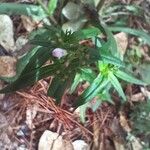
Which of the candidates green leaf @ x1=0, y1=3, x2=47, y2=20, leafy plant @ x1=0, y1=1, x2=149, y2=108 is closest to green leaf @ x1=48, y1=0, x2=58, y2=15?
green leaf @ x1=0, y1=3, x2=47, y2=20

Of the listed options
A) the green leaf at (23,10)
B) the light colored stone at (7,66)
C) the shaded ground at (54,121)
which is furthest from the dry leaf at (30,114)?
the green leaf at (23,10)

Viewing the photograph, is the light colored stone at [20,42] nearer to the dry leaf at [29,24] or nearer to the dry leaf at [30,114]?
the dry leaf at [29,24]

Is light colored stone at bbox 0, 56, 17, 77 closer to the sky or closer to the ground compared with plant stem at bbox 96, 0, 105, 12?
closer to the ground

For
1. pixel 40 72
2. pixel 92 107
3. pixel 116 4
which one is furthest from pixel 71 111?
pixel 116 4

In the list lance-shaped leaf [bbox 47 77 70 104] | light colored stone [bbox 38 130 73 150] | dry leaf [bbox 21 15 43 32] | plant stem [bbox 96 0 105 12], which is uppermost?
plant stem [bbox 96 0 105 12]

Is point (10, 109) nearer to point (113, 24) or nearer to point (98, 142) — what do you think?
point (98, 142)

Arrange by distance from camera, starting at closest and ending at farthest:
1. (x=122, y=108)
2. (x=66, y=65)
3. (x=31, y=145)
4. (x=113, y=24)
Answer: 1. (x=66, y=65)
2. (x=31, y=145)
3. (x=122, y=108)
4. (x=113, y=24)

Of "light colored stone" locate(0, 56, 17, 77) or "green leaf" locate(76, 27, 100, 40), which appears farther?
"light colored stone" locate(0, 56, 17, 77)

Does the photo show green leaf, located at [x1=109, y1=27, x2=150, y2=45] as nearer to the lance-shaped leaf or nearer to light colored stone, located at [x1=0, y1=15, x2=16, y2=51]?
light colored stone, located at [x1=0, y1=15, x2=16, y2=51]
